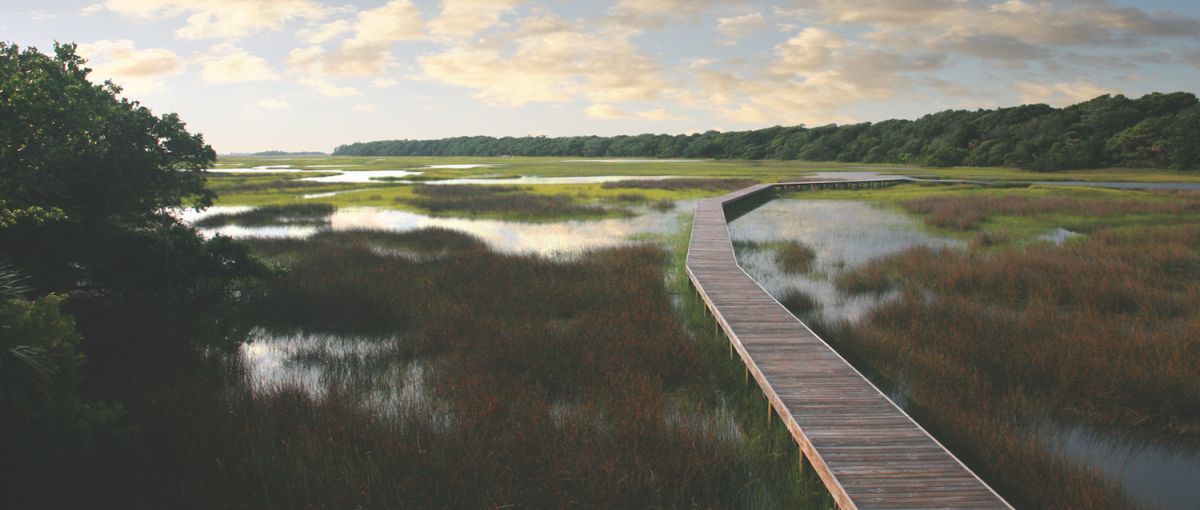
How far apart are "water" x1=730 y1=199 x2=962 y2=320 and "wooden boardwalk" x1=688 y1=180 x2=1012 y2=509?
3130mm

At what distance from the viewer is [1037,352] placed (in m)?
8.67

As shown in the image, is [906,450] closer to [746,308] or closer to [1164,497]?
[1164,497]

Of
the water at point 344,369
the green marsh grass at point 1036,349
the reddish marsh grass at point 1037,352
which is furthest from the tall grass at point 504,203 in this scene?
the water at point 344,369

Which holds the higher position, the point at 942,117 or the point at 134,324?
the point at 942,117

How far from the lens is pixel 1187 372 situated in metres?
7.83

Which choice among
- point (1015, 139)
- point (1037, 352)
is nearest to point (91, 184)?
point (1037, 352)

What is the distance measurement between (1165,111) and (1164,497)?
77.3 m

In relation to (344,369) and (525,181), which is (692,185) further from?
(344,369)

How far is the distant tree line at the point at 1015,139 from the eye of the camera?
53969 mm

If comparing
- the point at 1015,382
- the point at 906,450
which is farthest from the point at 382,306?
the point at 1015,382

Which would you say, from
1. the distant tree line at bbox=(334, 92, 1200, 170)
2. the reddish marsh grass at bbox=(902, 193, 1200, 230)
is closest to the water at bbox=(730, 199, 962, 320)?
the reddish marsh grass at bbox=(902, 193, 1200, 230)

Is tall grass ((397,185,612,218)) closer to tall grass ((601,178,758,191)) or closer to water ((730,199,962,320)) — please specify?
water ((730,199,962,320))

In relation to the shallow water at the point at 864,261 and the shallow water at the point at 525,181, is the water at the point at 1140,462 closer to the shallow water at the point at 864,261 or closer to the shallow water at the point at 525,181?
the shallow water at the point at 864,261

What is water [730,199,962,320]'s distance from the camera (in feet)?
43.2
